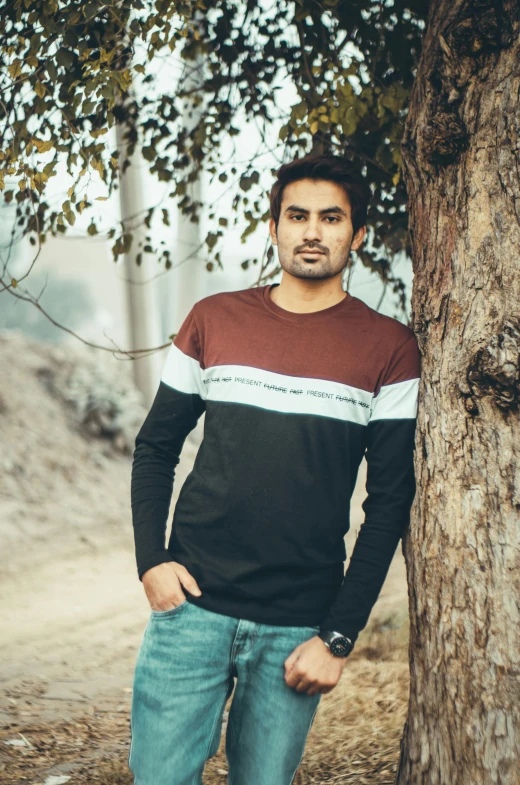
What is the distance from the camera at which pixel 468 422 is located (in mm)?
2301

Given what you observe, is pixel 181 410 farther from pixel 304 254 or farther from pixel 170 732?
pixel 170 732

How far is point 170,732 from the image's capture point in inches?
88.0

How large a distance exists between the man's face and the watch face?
1.12m

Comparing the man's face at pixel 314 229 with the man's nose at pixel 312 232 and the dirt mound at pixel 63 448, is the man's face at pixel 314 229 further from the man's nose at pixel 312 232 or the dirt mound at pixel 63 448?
the dirt mound at pixel 63 448

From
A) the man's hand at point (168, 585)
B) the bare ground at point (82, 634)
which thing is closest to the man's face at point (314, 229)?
Answer: the man's hand at point (168, 585)

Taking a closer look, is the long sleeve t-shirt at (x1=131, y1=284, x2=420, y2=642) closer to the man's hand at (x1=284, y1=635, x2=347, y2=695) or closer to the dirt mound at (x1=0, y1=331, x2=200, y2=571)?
the man's hand at (x1=284, y1=635, x2=347, y2=695)

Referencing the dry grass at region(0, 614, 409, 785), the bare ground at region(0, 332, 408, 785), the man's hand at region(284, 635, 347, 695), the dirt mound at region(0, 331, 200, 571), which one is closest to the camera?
the man's hand at region(284, 635, 347, 695)

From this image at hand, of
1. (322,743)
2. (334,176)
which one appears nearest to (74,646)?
(322,743)

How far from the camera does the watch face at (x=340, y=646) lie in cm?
221

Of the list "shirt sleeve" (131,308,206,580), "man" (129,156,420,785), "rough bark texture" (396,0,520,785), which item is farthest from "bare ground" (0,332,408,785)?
"shirt sleeve" (131,308,206,580)

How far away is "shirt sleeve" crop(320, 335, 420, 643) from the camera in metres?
2.25

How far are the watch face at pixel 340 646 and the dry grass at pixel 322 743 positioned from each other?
4.44 feet

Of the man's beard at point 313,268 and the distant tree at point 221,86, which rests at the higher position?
the distant tree at point 221,86

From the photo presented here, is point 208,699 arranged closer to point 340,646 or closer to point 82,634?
point 340,646
